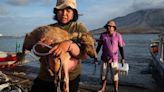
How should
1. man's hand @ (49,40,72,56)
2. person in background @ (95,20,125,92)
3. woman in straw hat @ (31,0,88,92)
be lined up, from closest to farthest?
man's hand @ (49,40,72,56)
woman in straw hat @ (31,0,88,92)
person in background @ (95,20,125,92)

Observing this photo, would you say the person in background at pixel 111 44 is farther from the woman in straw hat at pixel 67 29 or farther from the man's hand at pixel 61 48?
the man's hand at pixel 61 48

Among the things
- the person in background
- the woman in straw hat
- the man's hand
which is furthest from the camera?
the person in background

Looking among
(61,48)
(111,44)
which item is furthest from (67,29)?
(111,44)

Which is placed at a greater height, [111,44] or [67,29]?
[67,29]

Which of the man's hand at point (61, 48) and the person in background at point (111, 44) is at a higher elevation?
the man's hand at point (61, 48)

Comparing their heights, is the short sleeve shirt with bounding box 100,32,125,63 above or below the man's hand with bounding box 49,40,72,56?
below

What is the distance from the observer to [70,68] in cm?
375

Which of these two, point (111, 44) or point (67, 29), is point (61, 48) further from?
point (111, 44)

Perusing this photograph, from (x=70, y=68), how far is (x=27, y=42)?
552mm

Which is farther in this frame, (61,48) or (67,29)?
(67,29)

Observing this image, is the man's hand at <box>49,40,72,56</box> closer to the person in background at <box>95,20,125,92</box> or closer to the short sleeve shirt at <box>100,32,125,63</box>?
the person in background at <box>95,20,125,92</box>

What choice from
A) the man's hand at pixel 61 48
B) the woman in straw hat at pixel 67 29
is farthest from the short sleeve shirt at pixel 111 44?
the man's hand at pixel 61 48

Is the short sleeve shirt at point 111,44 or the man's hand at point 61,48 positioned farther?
the short sleeve shirt at point 111,44

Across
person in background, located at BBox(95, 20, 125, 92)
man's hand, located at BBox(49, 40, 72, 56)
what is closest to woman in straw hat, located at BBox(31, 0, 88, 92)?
man's hand, located at BBox(49, 40, 72, 56)
